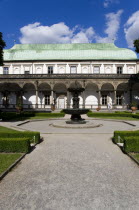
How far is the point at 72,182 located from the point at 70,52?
1585 inches

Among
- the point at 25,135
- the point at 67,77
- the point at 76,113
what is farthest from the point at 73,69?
the point at 25,135

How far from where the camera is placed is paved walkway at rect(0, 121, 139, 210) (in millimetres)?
4121

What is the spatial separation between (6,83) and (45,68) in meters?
9.57

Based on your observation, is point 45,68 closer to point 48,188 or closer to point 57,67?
point 57,67

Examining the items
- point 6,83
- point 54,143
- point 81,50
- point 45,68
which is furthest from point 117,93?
point 54,143

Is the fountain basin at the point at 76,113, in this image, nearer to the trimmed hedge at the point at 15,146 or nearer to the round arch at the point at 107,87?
the trimmed hedge at the point at 15,146

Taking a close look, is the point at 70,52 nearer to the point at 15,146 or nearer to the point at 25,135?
the point at 25,135

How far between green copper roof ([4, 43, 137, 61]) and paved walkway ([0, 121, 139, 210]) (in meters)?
36.1

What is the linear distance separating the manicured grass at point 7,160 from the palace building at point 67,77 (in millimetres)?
29105

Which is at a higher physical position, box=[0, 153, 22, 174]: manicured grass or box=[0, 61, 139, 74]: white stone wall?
box=[0, 61, 139, 74]: white stone wall

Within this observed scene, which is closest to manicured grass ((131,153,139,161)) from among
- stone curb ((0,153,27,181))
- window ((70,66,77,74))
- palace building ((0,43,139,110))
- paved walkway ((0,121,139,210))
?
paved walkway ((0,121,139,210))

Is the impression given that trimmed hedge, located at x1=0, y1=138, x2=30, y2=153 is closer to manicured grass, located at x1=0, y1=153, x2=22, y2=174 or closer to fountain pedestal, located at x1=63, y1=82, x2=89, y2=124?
manicured grass, located at x1=0, y1=153, x2=22, y2=174

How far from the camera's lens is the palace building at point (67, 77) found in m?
36.8

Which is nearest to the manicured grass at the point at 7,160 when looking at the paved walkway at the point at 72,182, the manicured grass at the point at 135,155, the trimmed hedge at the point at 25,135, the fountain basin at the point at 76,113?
the paved walkway at the point at 72,182
